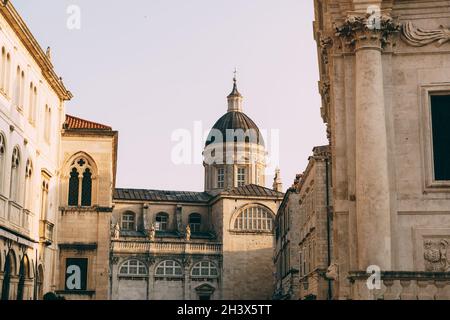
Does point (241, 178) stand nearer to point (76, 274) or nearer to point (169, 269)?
point (169, 269)

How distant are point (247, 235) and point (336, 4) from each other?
6773 cm

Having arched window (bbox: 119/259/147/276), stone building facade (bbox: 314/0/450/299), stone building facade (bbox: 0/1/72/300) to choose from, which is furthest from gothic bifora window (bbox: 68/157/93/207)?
arched window (bbox: 119/259/147/276)

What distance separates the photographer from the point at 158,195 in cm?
10162

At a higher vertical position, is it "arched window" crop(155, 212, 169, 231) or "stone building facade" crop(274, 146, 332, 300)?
"arched window" crop(155, 212, 169, 231)

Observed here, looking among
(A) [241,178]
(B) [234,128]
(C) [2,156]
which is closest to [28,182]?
(C) [2,156]

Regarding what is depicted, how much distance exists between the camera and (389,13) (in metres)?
25.2

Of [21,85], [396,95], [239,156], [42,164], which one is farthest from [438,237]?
[239,156]

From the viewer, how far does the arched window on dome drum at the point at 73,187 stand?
50.1 m

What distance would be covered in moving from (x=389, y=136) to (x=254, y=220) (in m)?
69.0

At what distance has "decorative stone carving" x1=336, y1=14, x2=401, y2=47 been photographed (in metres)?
24.7

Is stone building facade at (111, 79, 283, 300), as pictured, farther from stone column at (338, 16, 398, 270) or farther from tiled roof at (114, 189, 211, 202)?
stone column at (338, 16, 398, 270)

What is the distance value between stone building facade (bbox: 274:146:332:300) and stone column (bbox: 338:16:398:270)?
13.4 m

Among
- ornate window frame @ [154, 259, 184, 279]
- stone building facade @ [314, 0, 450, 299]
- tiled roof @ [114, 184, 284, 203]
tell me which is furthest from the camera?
tiled roof @ [114, 184, 284, 203]
